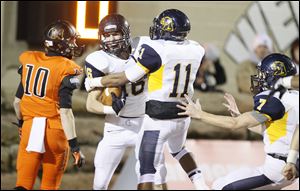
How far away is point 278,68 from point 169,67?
45 centimetres

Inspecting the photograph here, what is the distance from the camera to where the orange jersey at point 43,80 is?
4215 millimetres

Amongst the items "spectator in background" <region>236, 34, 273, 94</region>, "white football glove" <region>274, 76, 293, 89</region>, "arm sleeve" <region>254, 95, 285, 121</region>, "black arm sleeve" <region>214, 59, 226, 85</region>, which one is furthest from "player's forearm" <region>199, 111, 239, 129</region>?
"black arm sleeve" <region>214, 59, 226, 85</region>

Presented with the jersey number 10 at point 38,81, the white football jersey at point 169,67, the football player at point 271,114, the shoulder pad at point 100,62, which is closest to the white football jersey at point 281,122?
the football player at point 271,114

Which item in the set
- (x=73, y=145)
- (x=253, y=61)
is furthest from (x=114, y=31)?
(x=253, y=61)

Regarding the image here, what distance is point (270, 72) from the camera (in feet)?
13.4

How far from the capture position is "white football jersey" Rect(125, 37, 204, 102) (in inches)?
160

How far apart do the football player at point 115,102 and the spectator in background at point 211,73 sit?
1.01 metres

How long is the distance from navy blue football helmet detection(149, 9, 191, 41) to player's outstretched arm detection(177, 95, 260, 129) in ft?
0.85

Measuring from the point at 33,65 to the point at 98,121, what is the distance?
8.43ft

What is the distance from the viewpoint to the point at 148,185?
173 inches

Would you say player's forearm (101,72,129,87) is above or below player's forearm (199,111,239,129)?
above

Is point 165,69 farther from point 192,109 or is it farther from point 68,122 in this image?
point 68,122

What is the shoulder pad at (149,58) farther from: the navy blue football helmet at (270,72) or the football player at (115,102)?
the navy blue football helmet at (270,72)

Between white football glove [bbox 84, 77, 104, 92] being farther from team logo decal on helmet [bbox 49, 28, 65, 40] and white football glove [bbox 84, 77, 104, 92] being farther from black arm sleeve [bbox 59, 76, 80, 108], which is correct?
team logo decal on helmet [bbox 49, 28, 65, 40]
